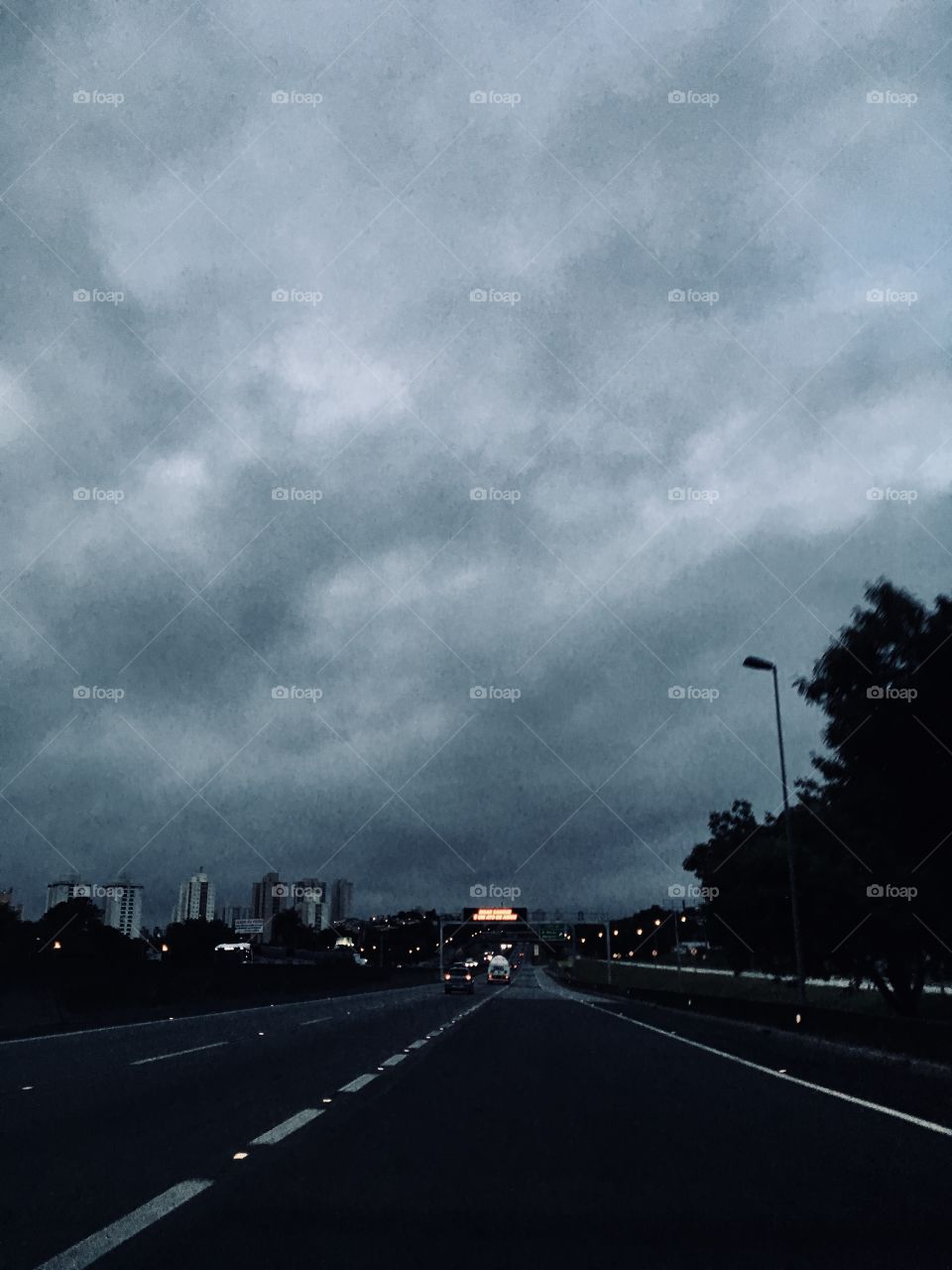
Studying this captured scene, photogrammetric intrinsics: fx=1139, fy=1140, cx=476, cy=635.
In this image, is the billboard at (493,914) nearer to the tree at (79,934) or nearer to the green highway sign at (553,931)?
the green highway sign at (553,931)

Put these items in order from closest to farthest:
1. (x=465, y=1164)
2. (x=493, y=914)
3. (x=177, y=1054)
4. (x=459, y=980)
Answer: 1. (x=465, y=1164)
2. (x=177, y=1054)
3. (x=459, y=980)
4. (x=493, y=914)

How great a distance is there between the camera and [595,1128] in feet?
34.9

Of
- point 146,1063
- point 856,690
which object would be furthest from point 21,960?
point 856,690

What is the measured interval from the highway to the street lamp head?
2134 centimetres

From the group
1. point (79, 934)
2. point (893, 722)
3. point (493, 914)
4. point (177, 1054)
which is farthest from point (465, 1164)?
point (79, 934)

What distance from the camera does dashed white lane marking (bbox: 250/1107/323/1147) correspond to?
9.30m

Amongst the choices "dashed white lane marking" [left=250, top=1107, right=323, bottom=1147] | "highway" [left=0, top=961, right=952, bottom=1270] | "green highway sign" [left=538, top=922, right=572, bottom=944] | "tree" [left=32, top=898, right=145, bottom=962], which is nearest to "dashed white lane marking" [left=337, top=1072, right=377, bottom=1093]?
"highway" [left=0, top=961, right=952, bottom=1270]

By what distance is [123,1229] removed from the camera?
617 cm

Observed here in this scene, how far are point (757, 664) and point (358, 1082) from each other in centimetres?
2708

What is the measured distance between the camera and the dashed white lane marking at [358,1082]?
44.4 ft

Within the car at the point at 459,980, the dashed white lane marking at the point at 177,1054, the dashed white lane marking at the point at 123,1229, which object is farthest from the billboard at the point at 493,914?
the dashed white lane marking at the point at 123,1229

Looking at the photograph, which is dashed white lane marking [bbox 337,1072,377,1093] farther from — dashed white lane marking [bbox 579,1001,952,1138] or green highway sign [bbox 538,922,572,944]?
green highway sign [bbox 538,922,572,944]

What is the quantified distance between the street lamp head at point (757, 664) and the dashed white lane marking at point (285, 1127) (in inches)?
1153

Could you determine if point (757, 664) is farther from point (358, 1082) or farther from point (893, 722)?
point (358, 1082)
